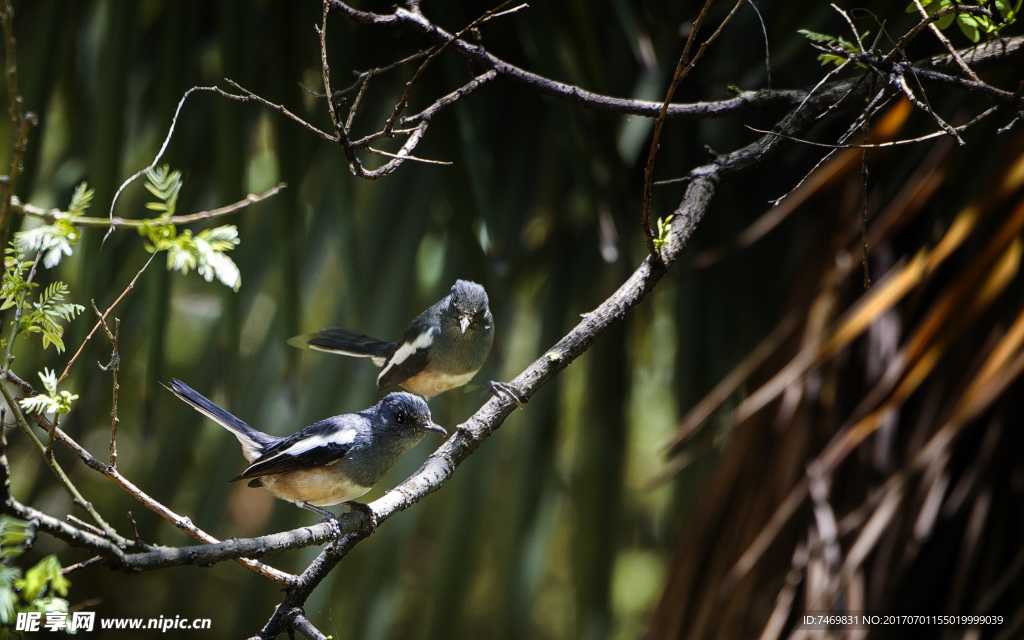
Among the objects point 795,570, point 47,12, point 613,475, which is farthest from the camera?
point 795,570

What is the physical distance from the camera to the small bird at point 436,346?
1.00 meters

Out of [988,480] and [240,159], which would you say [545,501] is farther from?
[988,480]

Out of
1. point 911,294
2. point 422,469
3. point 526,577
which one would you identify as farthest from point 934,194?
point 422,469

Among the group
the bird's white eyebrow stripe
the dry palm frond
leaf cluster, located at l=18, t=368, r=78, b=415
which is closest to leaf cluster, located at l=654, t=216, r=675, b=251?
the bird's white eyebrow stripe

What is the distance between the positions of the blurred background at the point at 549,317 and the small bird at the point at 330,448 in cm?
3

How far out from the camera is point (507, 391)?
38.6 inches

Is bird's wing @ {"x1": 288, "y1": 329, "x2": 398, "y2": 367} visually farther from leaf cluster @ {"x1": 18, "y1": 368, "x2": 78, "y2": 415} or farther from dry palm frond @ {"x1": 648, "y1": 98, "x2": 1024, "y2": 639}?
dry palm frond @ {"x1": 648, "y1": 98, "x2": 1024, "y2": 639}

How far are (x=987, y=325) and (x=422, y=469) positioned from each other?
6.78 feet

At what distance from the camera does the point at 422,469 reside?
3.16 ft

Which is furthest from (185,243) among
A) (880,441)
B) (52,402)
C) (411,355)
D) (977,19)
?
(880,441)

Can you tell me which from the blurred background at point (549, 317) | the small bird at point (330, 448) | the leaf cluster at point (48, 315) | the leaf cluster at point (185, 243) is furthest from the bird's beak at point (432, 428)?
the leaf cluster at point (48, 315)

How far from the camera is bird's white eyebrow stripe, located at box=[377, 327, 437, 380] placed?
→ 100 centimetres

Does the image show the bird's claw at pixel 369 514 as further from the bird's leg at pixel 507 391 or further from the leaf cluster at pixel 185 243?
the leaf cluster at pixel 185 243

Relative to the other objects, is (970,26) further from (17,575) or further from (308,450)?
(17,575)
